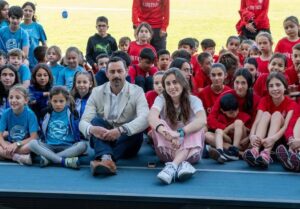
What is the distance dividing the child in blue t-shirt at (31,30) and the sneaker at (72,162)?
12.1 feet

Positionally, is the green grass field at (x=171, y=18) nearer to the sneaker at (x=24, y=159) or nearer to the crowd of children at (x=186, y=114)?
the crowd of children at (x=186, y=114)

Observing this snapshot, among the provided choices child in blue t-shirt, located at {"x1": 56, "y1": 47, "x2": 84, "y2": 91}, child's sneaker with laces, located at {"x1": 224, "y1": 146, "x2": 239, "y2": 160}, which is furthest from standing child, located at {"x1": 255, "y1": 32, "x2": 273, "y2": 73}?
child in blue t-shirt, located at {"x1": 56, "y1": 47, "x2": 84, "y2": 91}

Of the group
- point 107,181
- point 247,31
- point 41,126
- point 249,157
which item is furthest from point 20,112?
point 247,31

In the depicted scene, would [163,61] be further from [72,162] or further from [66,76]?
[72,162]

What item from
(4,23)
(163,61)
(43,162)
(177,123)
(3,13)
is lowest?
(43,162)

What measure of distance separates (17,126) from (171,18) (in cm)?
1361

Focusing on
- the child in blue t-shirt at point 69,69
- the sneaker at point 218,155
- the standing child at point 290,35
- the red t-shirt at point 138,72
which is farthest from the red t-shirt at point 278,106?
the child in blue t-shirt at point 69,69

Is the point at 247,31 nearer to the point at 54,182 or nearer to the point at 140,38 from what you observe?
the point at 140,38

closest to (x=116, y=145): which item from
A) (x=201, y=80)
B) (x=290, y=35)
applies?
(x=201, y=80)

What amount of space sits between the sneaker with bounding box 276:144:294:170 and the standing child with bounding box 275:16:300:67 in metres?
2.47

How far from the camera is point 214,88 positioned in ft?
20.7

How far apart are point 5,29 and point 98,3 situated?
14325mm

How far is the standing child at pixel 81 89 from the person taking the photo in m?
6.37

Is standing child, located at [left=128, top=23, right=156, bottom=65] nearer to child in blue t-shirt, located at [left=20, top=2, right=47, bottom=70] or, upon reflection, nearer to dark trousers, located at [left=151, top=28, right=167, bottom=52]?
dark trousers, located at [left=151, top=28, right=167, bottom=52]
